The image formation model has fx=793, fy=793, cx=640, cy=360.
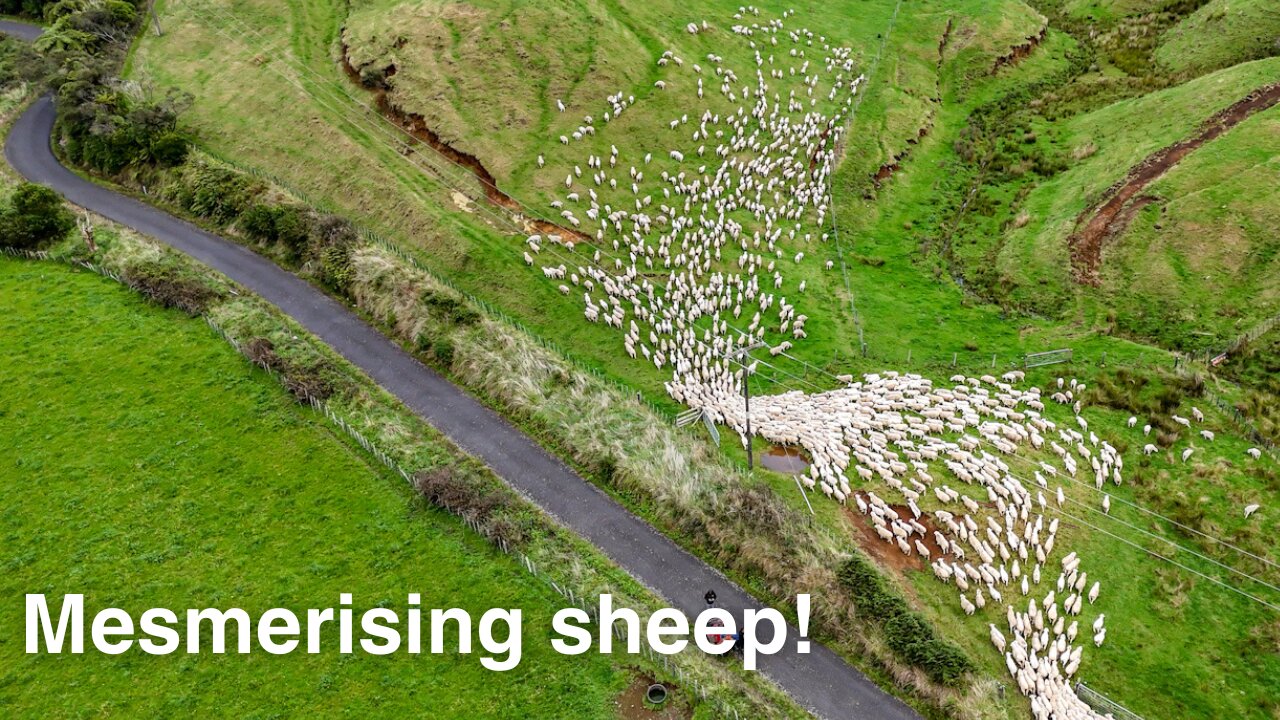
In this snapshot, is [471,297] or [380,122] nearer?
[471,297]

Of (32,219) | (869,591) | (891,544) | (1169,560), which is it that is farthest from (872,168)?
(32,219)

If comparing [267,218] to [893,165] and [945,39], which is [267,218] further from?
[945,39]

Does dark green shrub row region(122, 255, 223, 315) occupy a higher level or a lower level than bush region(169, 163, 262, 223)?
lower

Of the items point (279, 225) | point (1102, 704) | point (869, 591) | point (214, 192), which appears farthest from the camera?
point (214, 192)

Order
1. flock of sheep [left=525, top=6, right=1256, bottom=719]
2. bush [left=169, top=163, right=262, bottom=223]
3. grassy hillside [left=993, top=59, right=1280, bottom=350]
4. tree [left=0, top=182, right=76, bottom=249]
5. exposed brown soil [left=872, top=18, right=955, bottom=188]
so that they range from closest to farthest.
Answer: flock of sheep [left=525, top=6, right=1256, bottom=719]
grassy hillside [left=993, top=59, right=1280, bottom=350]
tree [left=0, top=182, right=76, bottom=249]
bush [left=169, top=163, right=262, bottom=223]
exposed brown soil [left=872, top=18, right=955, bottom=188]

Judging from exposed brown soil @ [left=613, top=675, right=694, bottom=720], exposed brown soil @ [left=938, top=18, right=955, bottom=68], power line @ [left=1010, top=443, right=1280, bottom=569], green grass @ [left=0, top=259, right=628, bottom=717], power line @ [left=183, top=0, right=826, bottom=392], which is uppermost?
exposed brown soil @ [left=938, top=18, right=955, bottom=68]

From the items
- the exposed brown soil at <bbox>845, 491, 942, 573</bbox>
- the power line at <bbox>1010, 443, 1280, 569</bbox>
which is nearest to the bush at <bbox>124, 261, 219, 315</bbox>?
the exposed brown soil at <bbox>845, 491, 942, 573</bbox>

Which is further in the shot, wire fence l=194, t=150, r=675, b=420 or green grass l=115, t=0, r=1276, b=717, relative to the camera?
wire fence l=194, t=150, r=675, b=420

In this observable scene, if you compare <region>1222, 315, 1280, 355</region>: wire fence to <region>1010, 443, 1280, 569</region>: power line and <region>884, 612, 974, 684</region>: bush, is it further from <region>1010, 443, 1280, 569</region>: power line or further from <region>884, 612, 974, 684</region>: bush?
<region>884, 612, 974, 684</region>: bush
